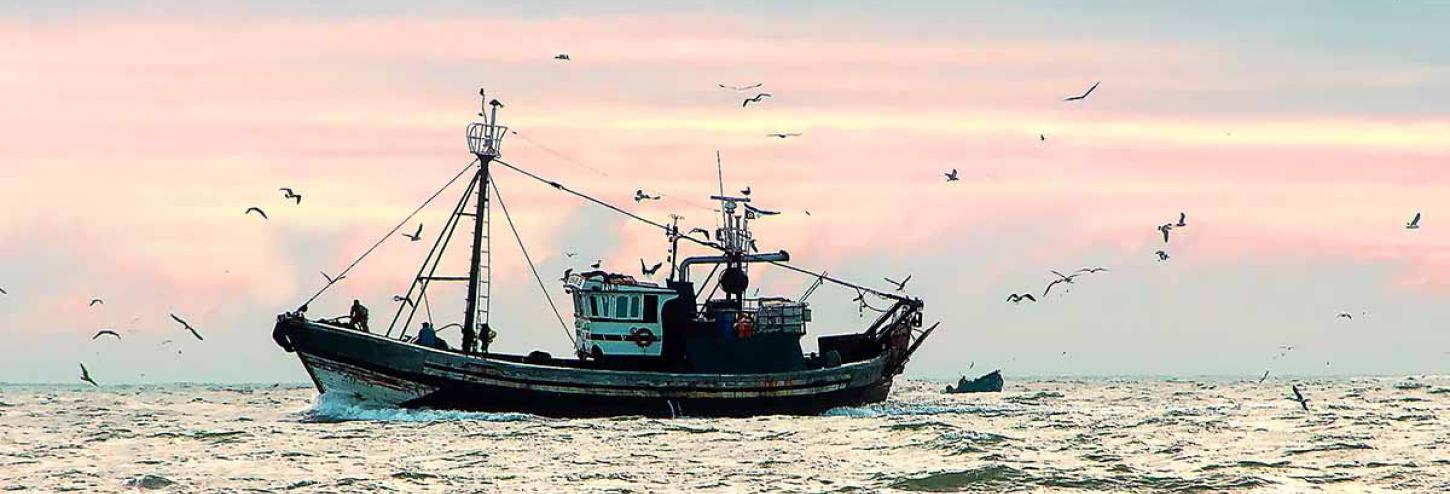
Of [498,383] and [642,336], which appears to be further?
[642,336]

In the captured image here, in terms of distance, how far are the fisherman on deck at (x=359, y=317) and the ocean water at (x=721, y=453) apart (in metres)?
2.40

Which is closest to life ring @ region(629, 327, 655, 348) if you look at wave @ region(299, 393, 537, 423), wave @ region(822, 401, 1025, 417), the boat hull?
the boat hull

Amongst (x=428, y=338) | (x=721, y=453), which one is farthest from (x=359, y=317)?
(x=721, y=453)

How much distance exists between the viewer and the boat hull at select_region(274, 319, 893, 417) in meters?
51.2

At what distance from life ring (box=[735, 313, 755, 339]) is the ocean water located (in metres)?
3.00

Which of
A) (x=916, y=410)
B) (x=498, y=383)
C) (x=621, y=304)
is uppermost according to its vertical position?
(x=621, y=304)

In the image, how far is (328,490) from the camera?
32688 mm

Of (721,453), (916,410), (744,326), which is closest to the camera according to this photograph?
(721,453)

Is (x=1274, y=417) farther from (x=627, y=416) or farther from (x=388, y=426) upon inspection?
(x=388, y=426)

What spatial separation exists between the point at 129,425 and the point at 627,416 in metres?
15.2

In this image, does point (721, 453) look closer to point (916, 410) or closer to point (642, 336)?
point (642, 336)

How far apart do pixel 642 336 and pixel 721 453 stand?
Result: 45.3 ft

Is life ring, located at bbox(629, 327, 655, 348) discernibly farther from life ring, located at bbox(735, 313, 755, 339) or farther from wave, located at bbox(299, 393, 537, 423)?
wave, located at bbox(299, 393, 537, 423)

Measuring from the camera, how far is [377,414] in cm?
5138
